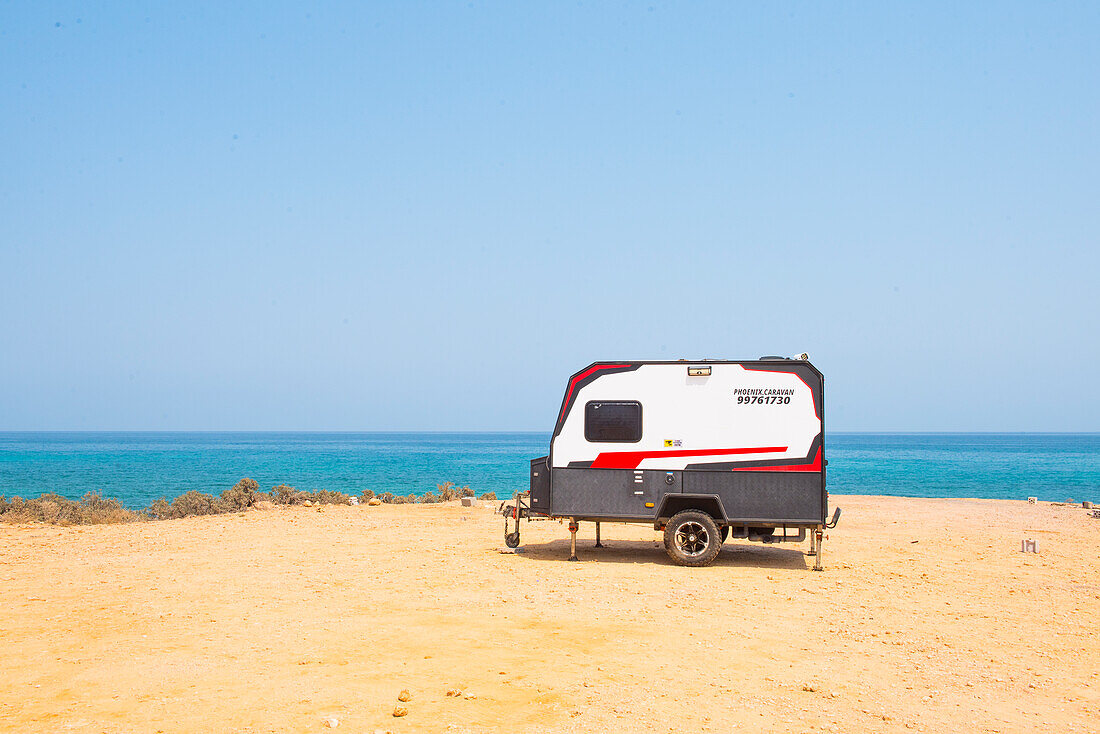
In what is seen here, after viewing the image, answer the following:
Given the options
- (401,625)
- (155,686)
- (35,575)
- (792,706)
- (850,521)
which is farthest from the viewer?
(850,521)

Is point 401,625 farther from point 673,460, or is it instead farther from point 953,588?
point 953,588

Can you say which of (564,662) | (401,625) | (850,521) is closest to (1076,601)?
(564,662)

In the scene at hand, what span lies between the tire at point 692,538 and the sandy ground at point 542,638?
28 cm

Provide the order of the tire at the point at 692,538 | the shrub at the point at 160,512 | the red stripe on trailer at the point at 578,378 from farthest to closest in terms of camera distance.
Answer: the shrub at the point at 160,512 < the red stripe on trailer at the point at 578,378 < the tire at the point at 692,538

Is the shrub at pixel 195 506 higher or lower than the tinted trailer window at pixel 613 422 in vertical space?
lower

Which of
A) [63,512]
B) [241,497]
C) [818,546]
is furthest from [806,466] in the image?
[63,512]

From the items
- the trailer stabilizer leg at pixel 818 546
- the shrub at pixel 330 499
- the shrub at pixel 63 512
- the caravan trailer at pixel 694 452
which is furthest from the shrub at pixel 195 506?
the trailer stabilizer leg at pixel 818 546

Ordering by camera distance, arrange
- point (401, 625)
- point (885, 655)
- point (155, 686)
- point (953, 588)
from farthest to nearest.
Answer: point (953, 588)
point (401, 625)
point (885, 655)
point (155, 686)

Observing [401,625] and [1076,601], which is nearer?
[401,625]

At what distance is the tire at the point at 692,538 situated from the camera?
13.0 meters

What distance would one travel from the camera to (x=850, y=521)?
69.5 feet

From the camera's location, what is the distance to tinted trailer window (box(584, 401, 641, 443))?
43.8 ft

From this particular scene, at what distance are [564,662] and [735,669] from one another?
1.54m

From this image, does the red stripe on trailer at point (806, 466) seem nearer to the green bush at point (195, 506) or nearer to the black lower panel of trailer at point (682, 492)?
the black lower panel of trailer at point (682, 492)
